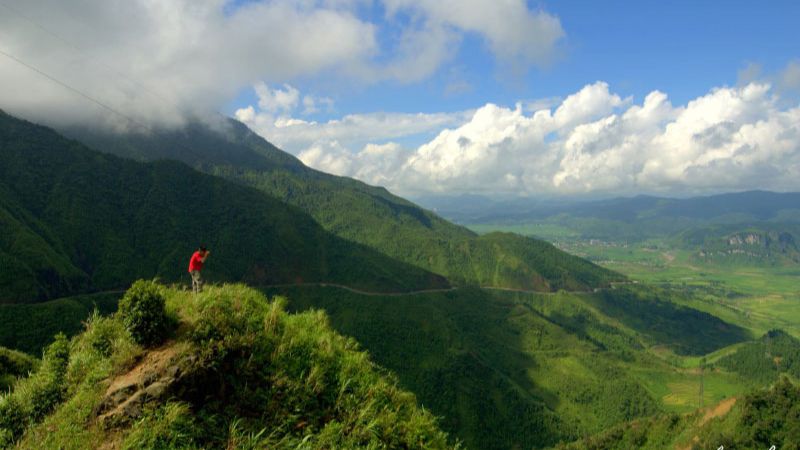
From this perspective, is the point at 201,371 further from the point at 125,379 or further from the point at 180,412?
the point at 125,379

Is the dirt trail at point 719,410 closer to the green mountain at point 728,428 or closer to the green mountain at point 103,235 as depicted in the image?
the green mountain at point 728,428

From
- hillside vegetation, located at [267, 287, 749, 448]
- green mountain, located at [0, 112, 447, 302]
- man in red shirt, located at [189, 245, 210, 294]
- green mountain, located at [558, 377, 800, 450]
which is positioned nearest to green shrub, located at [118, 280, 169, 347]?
man in red shirt, located at [189, 245, 210, 294]

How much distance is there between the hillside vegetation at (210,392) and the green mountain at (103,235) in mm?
125155

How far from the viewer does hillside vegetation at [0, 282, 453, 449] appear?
9125 millimetres

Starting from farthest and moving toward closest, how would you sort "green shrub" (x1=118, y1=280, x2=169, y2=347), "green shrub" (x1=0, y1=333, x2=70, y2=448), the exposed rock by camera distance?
"green shrub" (x1=118, y1=280, x2=169, y2=347) < "green shrub" (x1=0, y1=333, x2=70, y2=448) < the exposed rock

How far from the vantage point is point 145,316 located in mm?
10820

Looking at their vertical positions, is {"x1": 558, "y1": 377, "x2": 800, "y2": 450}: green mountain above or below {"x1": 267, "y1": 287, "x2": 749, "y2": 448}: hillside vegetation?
above

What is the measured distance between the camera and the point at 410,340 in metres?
137

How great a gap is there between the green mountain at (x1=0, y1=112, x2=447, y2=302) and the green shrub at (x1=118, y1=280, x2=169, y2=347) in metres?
127

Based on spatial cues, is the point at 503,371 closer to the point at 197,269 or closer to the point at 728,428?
the point at 728,428

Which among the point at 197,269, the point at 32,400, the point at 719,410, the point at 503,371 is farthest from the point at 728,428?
the point at 32,400

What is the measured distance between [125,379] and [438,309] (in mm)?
173873

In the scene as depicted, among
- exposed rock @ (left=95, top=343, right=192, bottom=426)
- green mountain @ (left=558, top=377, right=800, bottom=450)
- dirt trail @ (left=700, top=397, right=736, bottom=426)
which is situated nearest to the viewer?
→ exposed rock @ (left=95, top=343, right=192, bottom=426)

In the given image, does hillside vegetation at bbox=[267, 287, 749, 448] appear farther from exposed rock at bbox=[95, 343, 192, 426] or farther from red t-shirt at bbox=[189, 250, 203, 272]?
exposed rock at bbox=[95, 343, 192, 426]
